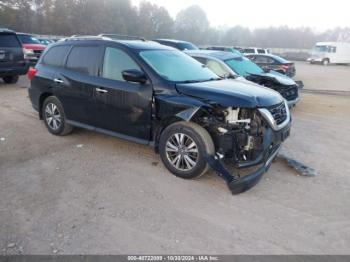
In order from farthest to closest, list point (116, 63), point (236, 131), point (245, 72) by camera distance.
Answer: point (245, 72), point (116, 63), point (236, 131)

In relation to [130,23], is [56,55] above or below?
below

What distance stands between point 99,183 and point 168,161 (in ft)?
3.18

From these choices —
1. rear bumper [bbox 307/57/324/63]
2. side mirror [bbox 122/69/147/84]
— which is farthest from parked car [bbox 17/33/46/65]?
rear bumper [bbox 307/57/324/63]

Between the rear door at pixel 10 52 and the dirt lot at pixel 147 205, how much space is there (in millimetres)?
5733

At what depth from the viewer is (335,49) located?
36.7m

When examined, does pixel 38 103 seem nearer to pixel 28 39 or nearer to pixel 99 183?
pixel 99 183

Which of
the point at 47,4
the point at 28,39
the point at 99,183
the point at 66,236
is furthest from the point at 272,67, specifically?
the point at 47,4

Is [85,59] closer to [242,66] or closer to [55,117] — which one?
[55,117]

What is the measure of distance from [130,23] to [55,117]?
182 ft

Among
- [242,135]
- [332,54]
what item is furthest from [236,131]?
[332,54]

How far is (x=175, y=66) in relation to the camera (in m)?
5.17

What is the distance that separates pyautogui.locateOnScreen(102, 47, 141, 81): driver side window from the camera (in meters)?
4.95

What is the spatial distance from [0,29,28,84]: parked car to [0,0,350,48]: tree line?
31.8 m

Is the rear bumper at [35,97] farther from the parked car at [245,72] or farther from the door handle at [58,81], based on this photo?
the parked car at [245,72]
